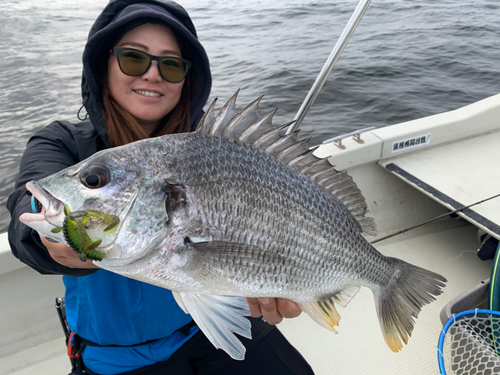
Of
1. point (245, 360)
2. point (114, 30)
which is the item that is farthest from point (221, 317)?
point (114, 30)

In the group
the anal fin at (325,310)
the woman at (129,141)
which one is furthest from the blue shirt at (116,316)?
the anal fin at (325,310)

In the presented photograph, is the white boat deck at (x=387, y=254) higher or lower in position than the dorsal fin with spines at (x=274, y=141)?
lower

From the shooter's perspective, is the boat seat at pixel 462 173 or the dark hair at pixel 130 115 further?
the boat seat at pixel 462 173

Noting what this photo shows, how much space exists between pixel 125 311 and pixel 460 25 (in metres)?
13.8

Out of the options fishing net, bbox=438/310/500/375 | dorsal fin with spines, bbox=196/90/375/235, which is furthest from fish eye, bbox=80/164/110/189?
fishing net, bbox=438/310/500/375

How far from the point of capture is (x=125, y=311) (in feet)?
5.02

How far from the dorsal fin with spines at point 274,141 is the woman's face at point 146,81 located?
55 centimetres

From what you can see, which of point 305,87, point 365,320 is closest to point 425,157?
point 365,320

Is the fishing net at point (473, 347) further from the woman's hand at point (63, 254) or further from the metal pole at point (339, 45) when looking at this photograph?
the woman's hand at point (63, 254)

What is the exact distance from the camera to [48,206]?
0.94 m

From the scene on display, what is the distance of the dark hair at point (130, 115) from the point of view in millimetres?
1615

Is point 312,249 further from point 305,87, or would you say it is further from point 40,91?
point 40,91

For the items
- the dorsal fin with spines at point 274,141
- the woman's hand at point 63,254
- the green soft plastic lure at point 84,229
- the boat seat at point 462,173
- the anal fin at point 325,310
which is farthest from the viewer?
the boat seat at point 462,173

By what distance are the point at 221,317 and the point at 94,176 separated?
0.57m
